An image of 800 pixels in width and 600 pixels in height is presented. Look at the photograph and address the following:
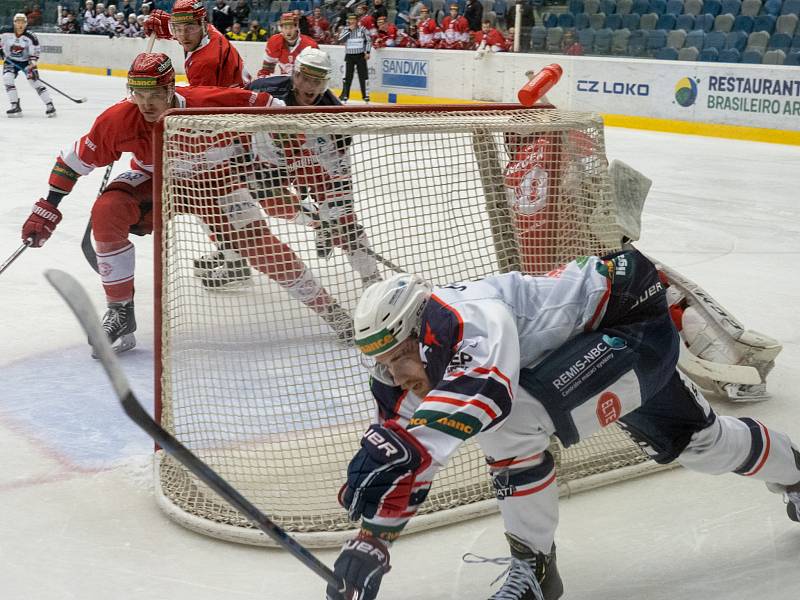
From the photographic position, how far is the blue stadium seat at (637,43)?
395 inches

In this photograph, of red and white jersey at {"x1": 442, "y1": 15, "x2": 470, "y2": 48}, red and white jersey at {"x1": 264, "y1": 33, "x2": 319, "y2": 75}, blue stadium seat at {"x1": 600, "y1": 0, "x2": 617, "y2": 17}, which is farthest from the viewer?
red and white jersey at {"x1": 442, "y1": 15, "x2": 470, "y2": 48}

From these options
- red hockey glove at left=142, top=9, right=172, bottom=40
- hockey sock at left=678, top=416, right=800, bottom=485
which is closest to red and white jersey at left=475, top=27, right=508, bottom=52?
red hockey glove at left=142, top=9, right=172, bottom=40

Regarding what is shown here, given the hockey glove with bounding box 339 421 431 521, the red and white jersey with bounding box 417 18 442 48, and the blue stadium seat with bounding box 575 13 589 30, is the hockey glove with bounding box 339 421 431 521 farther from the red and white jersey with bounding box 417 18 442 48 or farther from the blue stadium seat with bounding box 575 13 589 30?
the red and white jersey with bounding box 417 18 442 48

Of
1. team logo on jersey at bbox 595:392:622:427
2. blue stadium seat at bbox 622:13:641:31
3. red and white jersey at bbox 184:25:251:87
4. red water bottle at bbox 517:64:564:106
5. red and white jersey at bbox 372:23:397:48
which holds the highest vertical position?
red water bottle at bbox 517:64:564:106

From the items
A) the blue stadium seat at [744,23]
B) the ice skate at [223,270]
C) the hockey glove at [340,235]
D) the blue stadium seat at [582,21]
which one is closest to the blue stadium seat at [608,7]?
the blue stadium seat at [582,21]

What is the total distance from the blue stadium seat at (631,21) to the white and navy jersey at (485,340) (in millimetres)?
9883

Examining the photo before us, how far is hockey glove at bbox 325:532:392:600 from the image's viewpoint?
1.53 metres

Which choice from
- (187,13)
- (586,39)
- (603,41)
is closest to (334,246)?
(187,13)

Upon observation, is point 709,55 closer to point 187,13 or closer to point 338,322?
point 187,13

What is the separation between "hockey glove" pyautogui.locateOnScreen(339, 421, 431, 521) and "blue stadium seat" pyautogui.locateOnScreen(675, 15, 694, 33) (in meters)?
10.1

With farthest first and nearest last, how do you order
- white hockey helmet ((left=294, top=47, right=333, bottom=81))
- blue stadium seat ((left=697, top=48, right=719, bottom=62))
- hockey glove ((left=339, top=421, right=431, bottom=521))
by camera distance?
1. blue stadium seat ((left=697, top=48, right=719, bottom=62))
2. white hockey helmet ((left=294, top=47, right=333, bottom=81))
3. hockey glove ((left=339, top=421, right=431, bottom=521))

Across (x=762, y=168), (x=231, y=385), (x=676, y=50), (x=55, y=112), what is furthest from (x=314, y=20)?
(x=231, y=385)

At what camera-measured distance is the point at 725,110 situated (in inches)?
360

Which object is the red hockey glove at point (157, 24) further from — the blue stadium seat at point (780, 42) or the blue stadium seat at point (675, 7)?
the blue stadium seat at point (675, 7)
